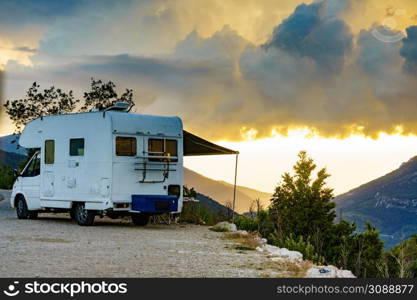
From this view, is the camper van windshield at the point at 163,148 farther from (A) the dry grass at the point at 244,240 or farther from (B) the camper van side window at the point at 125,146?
(A) the dry grass at the point at 244,240


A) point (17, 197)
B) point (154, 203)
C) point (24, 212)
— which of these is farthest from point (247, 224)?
point (17, 197)

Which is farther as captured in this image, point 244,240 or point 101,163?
point 101,163

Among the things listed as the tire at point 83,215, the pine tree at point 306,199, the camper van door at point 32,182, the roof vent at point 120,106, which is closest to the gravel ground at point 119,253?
the tire at point 83,215

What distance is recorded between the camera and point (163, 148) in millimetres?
20094

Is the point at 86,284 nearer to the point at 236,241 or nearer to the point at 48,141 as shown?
the point at 236,241

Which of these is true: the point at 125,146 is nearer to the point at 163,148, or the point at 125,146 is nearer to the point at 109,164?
the point at 109,164

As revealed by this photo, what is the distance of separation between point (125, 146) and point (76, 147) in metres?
1.62

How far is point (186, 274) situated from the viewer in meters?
11.1

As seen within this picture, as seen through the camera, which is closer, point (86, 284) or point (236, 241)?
point (86, 284)

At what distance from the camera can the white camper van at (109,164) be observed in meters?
19.2

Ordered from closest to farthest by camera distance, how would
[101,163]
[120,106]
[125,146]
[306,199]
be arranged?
[101,163], [125,146], [120,106], [306,199]

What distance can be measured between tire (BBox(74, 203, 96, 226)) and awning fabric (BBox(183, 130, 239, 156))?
397 centimetres

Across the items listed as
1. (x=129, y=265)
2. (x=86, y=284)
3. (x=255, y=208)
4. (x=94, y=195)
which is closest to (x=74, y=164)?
(x=94, y=195)

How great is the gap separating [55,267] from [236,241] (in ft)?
19.7
